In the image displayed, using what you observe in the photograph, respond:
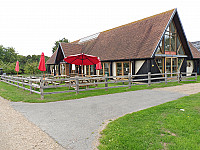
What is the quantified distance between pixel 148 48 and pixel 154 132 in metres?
12.0

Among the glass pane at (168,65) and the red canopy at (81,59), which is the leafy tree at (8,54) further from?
the glass pane at (168,65)

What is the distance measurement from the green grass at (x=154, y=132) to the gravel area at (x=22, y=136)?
1249 millimetres

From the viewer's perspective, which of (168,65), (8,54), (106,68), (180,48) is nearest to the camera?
(168,65)

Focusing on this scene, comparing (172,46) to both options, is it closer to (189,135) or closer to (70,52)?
(70,52)

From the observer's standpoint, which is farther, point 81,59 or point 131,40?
point 131,40

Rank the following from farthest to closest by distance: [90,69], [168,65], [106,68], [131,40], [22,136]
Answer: [90,69]
[106,68]
[131,40]
[168,65]
[22,136]

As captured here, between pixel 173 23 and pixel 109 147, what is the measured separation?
691 inches

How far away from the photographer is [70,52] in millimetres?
23141

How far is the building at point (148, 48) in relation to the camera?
Answer: 15.0 m

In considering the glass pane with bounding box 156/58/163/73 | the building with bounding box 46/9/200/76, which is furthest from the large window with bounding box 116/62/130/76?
the glass pane with bounding box 156/58/163/73

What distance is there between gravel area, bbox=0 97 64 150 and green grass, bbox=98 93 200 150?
1249 mm

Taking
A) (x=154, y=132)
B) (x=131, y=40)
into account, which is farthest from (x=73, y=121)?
(x=131, y=40)

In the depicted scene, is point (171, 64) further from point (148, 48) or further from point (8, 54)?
point (8, 54)

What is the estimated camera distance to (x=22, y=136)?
152 inches
